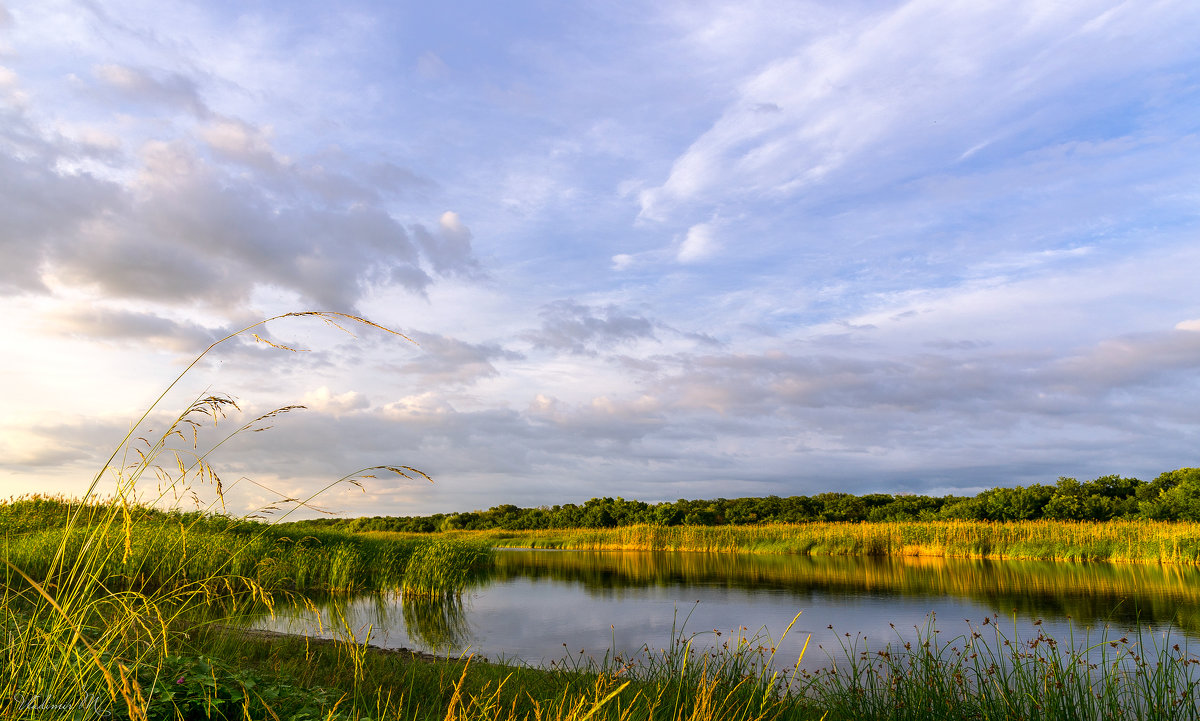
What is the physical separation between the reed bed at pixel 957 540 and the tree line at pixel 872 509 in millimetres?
4538

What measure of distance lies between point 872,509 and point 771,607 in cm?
3925

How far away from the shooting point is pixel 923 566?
27.8 m

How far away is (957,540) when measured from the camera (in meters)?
32.0

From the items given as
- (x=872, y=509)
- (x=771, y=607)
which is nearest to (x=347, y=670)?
(x=771, y=607)

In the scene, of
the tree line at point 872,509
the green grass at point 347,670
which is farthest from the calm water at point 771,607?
the tree line at point 872,509

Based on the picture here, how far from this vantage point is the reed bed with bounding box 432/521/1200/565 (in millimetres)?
27031

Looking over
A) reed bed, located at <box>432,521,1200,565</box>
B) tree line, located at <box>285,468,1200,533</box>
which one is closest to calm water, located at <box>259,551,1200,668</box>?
reed bed, located at <box>432,521,1200,565</box>

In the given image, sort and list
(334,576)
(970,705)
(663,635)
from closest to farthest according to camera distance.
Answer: (970,705) → (663,635) → (334,576)

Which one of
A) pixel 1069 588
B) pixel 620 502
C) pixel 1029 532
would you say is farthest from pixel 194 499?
pixel 620 502

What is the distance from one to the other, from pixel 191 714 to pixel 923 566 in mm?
28911

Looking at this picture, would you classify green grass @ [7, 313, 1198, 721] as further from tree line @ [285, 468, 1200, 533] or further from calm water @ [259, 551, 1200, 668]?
tree line @ [285, 468, 1200, 533]

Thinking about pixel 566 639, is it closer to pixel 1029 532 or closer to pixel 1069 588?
pixel 1069 588

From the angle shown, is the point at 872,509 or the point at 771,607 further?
the point at 872,509

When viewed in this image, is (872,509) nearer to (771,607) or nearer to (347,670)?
(771,607)
